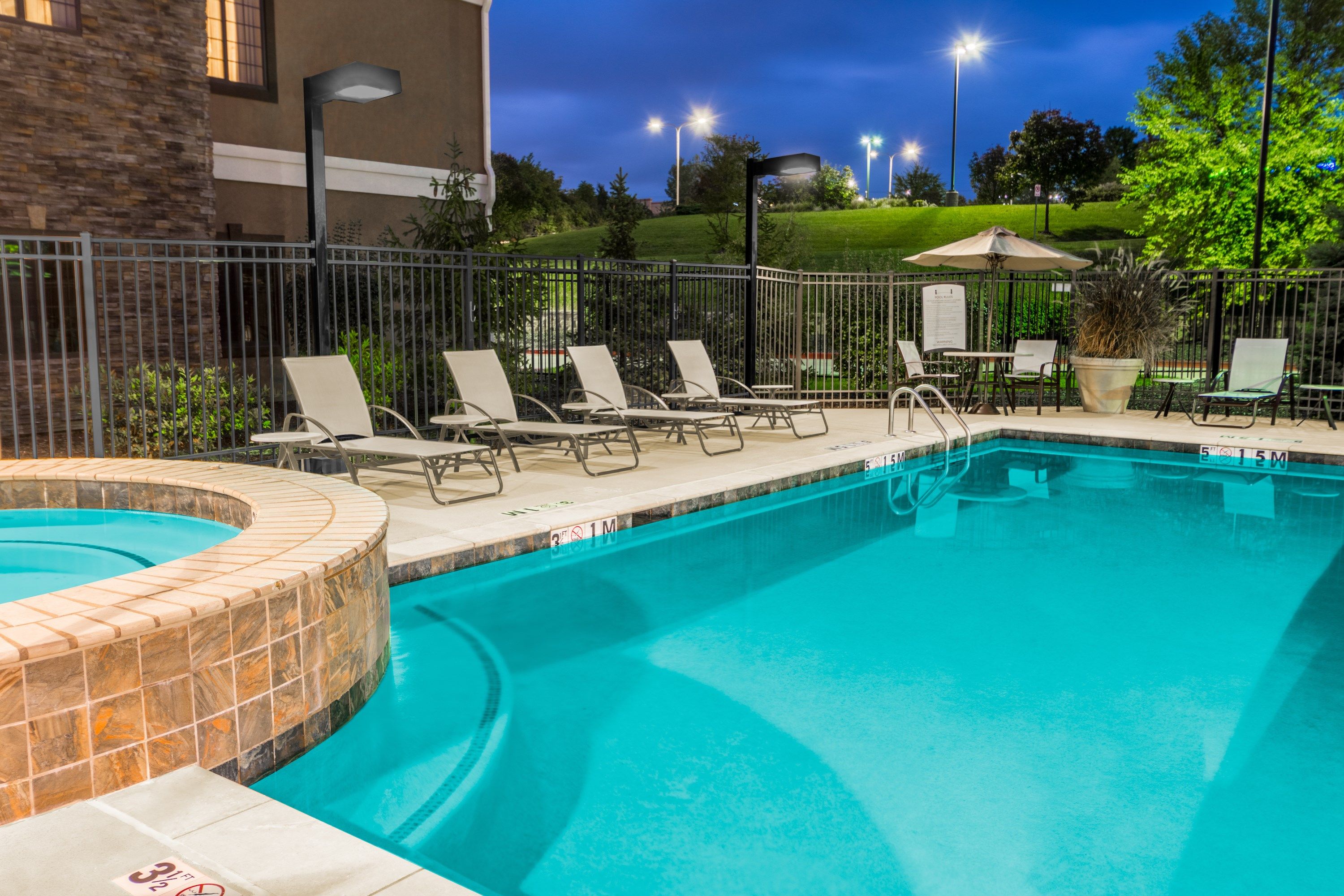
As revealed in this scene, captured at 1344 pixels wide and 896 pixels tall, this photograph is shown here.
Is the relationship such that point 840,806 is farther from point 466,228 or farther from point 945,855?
point 466,228

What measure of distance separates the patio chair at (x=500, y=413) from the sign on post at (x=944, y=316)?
5.62m

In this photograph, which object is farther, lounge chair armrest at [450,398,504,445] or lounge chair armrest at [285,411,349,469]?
lounge chair armrest at [450,398,504,445]

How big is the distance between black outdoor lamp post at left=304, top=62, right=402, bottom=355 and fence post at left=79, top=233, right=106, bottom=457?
1.40m

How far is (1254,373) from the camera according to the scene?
10.7 m

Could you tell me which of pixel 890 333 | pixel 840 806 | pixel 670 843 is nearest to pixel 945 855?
pixel 840 806

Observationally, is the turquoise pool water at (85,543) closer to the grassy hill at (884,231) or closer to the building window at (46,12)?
the building window at (46,12)

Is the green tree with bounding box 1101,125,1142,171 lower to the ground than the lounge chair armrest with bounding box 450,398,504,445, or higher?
higher

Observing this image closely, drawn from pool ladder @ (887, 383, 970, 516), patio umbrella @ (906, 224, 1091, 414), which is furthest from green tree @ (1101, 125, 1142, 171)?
pool ladder @ (887, 383, 970, 516)

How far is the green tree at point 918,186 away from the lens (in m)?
62.9

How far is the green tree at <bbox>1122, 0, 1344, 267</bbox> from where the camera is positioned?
22.8m

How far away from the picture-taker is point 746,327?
11188mm

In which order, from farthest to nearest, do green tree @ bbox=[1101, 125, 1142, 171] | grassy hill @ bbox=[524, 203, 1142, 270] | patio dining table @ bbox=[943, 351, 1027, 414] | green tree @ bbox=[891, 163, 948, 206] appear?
green tree @ bbox=[891, 163, 948, 206], green tree @ bbox=[1101, 125, 1142, 171], grassy hill @ bbox=[524, 203, 1142, 270], patio dining table @ bbox=[943, 351, 1027, 414]

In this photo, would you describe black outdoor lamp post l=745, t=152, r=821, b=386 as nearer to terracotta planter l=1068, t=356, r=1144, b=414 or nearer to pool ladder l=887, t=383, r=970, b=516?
pool ladder l=887, t=383, r=970, b=516

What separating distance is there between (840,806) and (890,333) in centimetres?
1011
